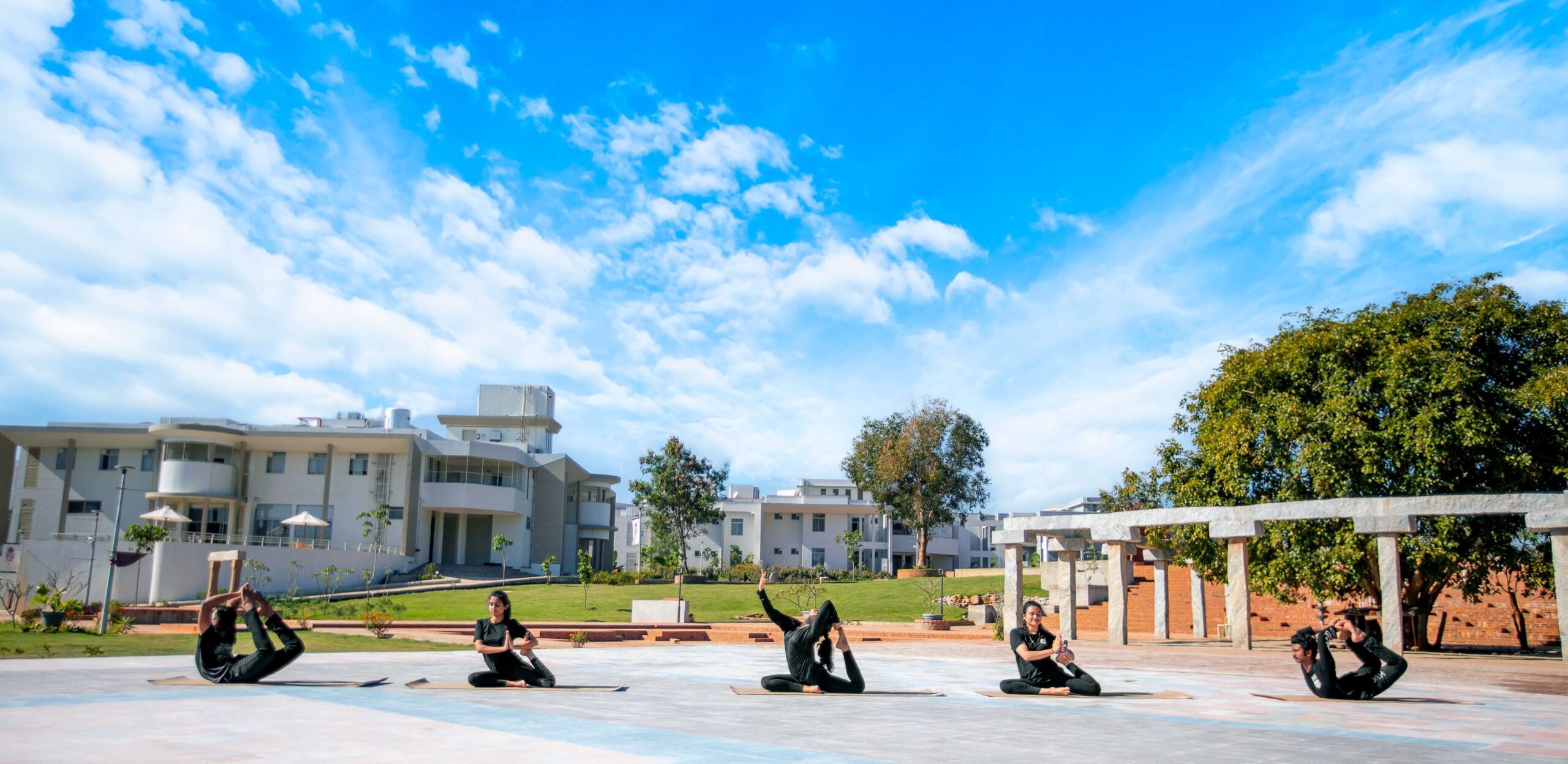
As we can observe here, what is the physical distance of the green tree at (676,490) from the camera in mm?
57719

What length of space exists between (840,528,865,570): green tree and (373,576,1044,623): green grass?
20.2m

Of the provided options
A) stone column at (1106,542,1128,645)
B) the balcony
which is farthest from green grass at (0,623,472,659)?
the balcony

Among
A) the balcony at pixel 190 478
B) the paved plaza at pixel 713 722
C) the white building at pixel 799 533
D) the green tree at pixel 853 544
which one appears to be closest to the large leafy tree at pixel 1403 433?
the paved plaza at pixel 713 722

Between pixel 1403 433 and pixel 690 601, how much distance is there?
85.2 ft

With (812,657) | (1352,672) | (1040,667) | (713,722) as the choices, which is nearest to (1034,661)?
(1040,667)

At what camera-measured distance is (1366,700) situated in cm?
1067

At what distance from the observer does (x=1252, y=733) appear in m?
7.81

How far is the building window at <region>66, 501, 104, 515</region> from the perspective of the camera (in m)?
49.6

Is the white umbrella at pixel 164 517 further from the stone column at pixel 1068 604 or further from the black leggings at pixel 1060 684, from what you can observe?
the black leggings at pixel 1060 684

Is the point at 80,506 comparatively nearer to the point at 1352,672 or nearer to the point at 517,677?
the point at 517,677

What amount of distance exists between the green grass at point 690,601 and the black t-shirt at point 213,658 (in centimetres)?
2133

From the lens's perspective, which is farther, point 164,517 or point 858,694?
point 164,517

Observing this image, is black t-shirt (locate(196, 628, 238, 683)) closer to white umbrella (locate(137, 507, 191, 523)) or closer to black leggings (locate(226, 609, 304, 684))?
black leggings (locate(226, 609, 304, 684))

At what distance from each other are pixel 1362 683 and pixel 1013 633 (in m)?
3.72
